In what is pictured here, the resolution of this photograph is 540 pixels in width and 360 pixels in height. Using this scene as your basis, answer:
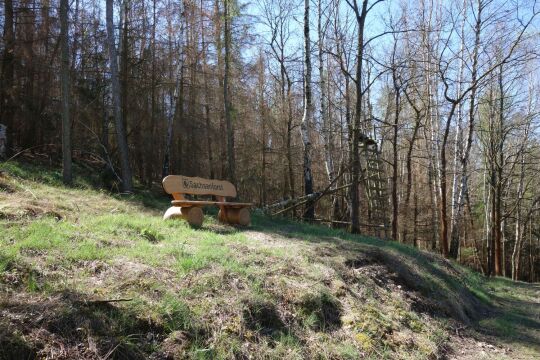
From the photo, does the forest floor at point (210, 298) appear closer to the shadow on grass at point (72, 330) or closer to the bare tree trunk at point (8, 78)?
the shadow on grass at point (72, 330)

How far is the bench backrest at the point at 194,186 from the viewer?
7504 mm

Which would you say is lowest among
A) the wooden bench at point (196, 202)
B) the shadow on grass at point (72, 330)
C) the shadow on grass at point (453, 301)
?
the shadow on grass at point (453, 301)

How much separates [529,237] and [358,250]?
2906 centimetres

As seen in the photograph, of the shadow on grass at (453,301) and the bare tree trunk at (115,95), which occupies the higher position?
the bare tree trunk at (115,95)

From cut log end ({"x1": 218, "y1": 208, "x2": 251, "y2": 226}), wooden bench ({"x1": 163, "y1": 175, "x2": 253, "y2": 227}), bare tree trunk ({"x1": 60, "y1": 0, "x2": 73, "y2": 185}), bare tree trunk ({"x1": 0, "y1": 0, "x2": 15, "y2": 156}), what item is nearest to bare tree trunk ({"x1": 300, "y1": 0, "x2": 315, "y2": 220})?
wooden bench ({"x1": 163, "y1": 175, "x2": 253, "y2": 227})

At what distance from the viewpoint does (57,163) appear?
522 inches

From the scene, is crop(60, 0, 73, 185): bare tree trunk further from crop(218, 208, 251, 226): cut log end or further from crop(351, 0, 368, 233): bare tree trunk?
crop(351, 0, 368, 233): bare tree trunk

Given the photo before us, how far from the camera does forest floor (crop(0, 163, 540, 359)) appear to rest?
10.9 ft

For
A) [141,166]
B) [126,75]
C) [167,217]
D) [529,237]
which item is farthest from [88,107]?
[529,237]

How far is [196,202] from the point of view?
7465mm

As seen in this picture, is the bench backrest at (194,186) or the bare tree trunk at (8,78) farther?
the bare tree trunk at (8,78)

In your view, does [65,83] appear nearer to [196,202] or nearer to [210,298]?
[196,202]

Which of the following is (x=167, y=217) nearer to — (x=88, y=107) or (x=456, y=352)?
(x=456, y=352)

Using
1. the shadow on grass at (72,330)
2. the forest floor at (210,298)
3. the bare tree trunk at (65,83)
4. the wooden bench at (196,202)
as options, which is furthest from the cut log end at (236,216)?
the shadow on grass at (72,330)
